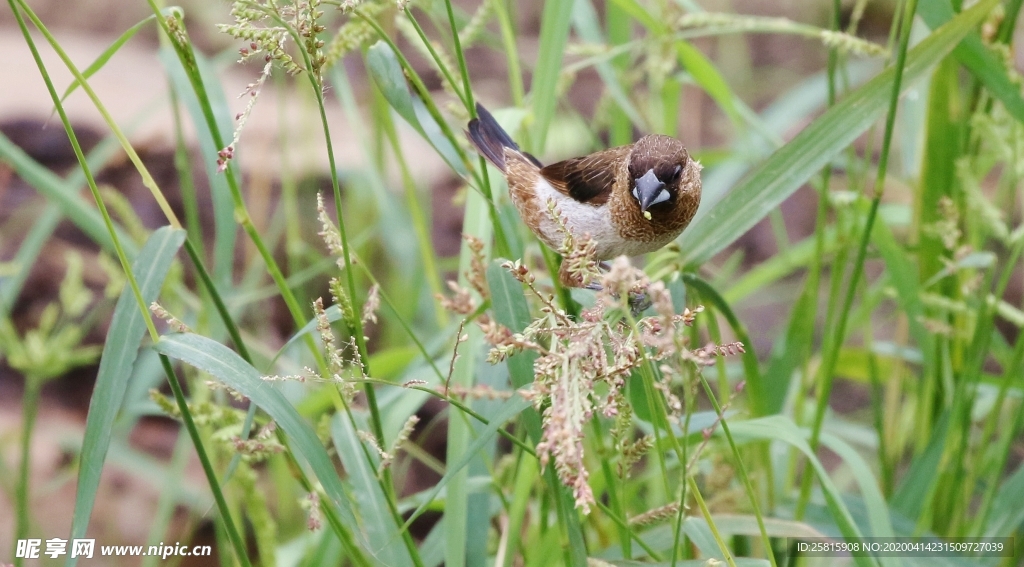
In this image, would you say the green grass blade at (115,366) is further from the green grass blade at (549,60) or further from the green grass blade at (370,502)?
the green grass blade at (549,60)

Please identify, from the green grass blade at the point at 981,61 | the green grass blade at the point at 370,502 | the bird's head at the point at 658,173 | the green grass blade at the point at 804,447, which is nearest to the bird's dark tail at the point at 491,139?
the bird's head at the point at 658,173

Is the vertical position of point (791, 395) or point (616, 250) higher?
point (616, 250)

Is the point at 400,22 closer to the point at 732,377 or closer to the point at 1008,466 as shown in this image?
the point at 732,377

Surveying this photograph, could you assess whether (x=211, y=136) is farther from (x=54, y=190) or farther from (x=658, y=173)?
(x=658, y=173)

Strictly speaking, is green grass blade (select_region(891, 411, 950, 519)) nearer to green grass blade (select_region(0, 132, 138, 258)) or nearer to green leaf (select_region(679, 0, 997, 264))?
green leaf (select_region(679, 0, 997, 264))

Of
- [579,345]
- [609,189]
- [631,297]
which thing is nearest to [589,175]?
[609,189]

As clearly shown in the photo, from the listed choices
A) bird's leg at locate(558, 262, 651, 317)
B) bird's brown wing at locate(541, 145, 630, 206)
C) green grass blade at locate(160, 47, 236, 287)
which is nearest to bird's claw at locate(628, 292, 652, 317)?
bird's leg at locate(558, 262, 651, 317)

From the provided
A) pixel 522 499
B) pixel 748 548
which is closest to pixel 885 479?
pixel 748 548
